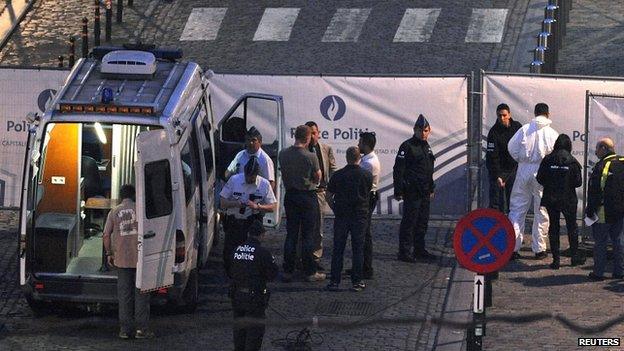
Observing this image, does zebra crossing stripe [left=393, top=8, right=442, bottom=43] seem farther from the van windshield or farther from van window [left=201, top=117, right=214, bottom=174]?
the van windshield

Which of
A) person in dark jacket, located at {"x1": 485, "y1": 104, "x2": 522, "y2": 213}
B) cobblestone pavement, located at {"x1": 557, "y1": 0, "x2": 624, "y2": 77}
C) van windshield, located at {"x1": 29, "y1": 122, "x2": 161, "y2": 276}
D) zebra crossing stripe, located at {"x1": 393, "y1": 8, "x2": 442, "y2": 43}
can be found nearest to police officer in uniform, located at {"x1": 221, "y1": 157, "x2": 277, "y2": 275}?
van windshield, located at {"x1": 29, "y1": 122, "x2": 161, "y2": 276}

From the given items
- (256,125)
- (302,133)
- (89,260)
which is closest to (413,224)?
(302,133)

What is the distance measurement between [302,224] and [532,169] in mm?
2878

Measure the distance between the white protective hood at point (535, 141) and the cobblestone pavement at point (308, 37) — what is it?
8239 mm

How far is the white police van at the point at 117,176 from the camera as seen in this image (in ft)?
43.7

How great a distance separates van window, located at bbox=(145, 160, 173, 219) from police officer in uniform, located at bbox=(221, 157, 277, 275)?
156cm

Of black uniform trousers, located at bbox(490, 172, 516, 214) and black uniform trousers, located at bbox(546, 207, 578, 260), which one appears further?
black uniform trousers, located at bbox(490, 172, 516, 214)

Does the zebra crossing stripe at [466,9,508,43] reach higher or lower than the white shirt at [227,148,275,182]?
higher

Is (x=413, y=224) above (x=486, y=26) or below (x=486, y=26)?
below

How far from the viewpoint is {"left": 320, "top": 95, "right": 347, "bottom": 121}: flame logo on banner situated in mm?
18375

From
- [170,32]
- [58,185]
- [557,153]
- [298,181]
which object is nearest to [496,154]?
[557,153]

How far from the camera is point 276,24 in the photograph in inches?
1086

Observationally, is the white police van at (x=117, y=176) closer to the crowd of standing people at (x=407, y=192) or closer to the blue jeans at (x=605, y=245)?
the crowd of standing people at (x=407, y=192)

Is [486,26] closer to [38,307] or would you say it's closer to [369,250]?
[369,250]
